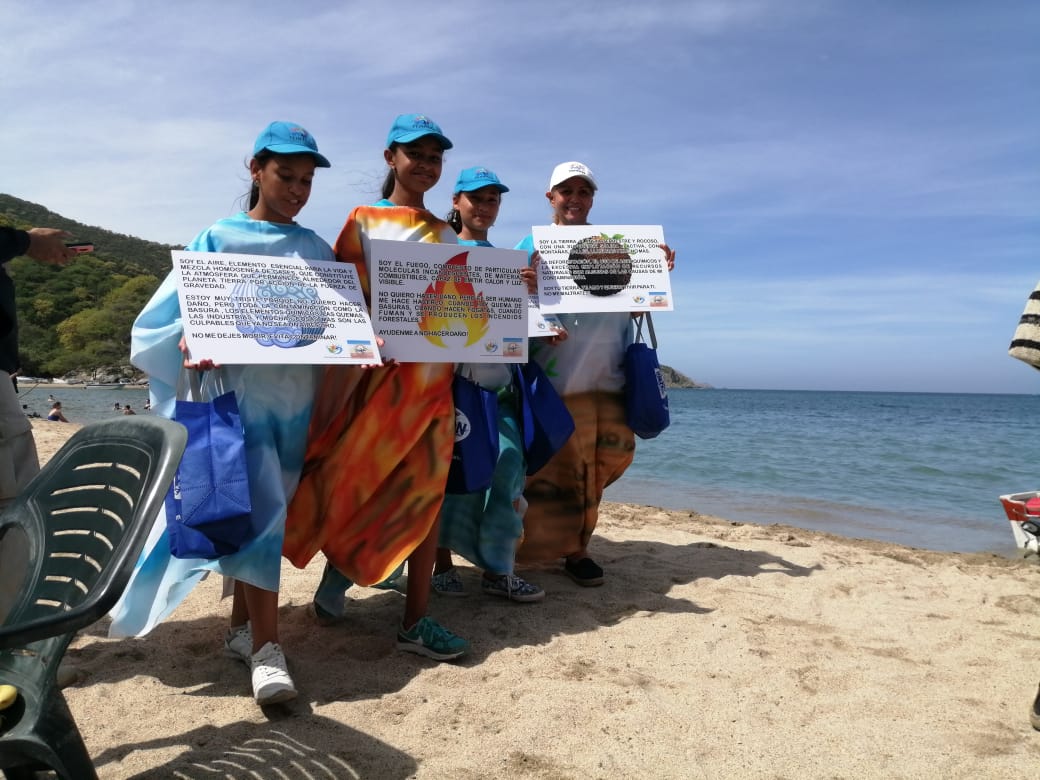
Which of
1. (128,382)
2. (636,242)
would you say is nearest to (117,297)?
(128,382)

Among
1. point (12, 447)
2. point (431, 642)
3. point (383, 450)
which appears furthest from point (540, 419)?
point (12, 447)

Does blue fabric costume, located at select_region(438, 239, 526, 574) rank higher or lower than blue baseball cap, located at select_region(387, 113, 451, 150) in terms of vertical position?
lower

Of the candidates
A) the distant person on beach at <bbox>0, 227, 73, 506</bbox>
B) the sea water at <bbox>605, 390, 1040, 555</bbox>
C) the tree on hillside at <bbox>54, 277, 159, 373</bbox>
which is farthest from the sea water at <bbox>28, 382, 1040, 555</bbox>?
the tree on hillside at <bbox>54, 277, 159, 373</bbox>

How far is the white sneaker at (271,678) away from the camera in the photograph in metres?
2.49

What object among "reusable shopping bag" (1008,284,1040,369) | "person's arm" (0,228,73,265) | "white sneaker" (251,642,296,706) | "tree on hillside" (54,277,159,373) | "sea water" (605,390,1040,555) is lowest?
"sea water" (605,390,1040,555)

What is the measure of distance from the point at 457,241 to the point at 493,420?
83 centimetres

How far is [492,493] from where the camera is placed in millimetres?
3635

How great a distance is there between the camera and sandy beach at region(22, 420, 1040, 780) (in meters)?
2.27

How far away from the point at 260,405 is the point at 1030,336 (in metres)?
2.56

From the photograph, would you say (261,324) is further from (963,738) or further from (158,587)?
(963,738)

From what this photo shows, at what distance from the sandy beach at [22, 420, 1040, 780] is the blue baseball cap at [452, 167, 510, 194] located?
2.08 m

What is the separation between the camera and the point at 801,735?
8.04 feet

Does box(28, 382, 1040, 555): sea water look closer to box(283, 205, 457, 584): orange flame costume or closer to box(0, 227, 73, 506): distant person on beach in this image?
box(0, 227, 73, 506): distant person on beach

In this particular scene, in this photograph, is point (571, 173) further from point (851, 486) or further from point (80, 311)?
point (80, 311)
